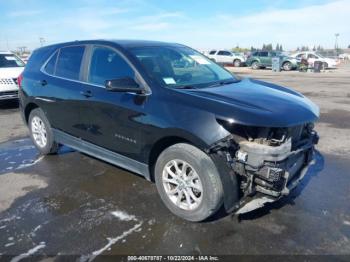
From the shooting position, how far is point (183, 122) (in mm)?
3318

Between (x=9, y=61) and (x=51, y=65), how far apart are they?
23.9ft

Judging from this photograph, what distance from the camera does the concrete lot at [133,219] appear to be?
10.4 ft

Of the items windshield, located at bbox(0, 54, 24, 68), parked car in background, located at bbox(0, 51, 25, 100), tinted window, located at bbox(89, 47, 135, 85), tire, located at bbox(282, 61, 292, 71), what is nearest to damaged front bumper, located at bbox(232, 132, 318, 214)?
tinted window, located at bbox(89, 47, 135, 85)

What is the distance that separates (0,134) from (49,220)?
4.50 metres

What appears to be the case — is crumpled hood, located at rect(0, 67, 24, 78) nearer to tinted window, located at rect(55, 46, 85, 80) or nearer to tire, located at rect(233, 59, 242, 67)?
tinted window, located at rect(55, 46, 85, 80)

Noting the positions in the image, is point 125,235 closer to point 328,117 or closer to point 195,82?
point 195,82

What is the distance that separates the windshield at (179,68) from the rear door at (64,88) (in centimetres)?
105

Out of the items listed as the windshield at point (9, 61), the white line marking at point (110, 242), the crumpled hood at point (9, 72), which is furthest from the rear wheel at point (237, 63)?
the white line marking at point (110, 242)

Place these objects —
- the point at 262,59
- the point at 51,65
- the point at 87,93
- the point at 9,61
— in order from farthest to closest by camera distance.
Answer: the point at 262,59
the point at 9,61
the point at 51,65
the point at 87,93

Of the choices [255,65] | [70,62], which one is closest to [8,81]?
[70,62]

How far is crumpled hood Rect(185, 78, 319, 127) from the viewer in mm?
3102

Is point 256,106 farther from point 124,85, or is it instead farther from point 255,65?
point 255,65

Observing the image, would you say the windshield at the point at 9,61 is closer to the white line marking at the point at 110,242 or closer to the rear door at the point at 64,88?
the rear door at the point at 64,88

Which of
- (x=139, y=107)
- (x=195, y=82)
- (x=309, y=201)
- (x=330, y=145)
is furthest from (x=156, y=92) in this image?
(x=330, y=145)
